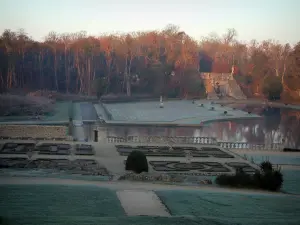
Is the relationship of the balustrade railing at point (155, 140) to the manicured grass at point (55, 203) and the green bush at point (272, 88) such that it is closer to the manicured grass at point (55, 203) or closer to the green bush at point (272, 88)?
the manicured grass at point (55, 203)

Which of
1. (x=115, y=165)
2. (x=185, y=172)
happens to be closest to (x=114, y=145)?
(x=115, y=165)

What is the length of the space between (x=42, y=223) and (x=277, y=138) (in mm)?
20503

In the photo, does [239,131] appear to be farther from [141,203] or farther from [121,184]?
[141,203]

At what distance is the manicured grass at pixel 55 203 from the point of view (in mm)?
6712

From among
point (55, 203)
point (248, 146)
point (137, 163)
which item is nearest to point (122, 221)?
point (55, 203)

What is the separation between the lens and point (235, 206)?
27.8ft

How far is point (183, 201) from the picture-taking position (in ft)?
28.9

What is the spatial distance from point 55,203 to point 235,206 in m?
3.25

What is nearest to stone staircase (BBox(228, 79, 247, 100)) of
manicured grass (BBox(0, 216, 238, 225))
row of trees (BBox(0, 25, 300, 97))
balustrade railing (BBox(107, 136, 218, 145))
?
row of trees (BBox(0, 25, 300, 97))

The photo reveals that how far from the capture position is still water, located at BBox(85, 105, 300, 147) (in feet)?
77.9

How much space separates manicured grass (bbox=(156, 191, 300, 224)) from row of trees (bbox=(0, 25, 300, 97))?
97.3 feet

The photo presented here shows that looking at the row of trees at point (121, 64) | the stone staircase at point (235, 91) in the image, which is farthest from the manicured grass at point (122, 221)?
the stone staircase at point (235, 91)

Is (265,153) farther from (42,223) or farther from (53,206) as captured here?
(42,223)

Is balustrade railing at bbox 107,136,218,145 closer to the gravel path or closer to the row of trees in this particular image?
the gravel path
